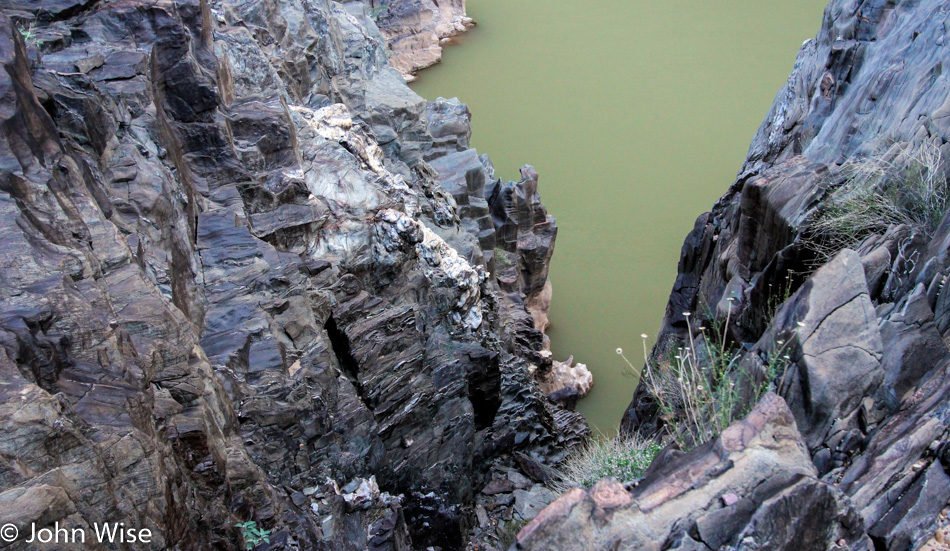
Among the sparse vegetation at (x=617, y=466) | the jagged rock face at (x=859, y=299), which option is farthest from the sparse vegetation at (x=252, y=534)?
the jagged rock face at (x=859, y=299)

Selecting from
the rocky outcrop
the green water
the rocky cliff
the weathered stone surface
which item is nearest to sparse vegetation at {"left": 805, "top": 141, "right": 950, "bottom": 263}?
the rocky cliff

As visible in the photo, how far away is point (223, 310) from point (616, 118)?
18158 millimetres

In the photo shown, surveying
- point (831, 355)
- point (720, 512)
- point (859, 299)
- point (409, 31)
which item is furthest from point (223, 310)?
point (409, 31)

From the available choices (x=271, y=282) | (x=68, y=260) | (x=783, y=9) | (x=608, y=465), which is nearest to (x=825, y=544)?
(x=608, y=465)

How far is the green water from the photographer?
17469mm

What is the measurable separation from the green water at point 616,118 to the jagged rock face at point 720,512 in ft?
34.4

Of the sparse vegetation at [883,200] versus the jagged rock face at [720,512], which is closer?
the jagged rock face at [720,512]

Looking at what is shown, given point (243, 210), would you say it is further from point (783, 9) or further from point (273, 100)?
point (783, 9)

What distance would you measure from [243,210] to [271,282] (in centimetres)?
113

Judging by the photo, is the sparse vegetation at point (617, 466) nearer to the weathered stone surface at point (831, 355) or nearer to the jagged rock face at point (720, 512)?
the jagged rock face at point (720, 512)

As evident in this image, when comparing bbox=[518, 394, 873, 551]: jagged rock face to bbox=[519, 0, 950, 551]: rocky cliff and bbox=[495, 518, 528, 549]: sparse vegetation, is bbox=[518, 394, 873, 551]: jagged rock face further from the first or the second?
bbox=[495, 518, 528, 549]: sparse vegetation

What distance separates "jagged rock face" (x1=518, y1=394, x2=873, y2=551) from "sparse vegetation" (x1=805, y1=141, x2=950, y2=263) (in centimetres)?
313

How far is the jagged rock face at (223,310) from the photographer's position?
15.3ft

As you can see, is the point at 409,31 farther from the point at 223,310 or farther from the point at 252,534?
the point at 252,534
